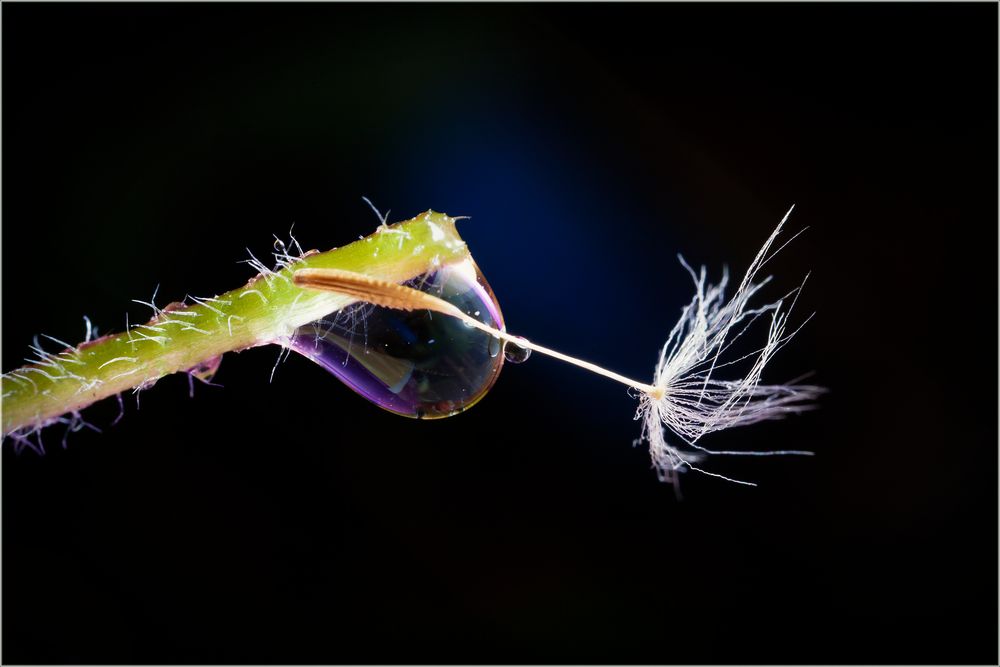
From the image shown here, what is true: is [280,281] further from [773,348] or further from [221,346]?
[773,348]

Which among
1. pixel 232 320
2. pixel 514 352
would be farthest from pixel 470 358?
pixel 232 320

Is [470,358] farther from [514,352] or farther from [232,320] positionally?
[232,320]

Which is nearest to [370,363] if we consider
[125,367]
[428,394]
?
[428,394]
